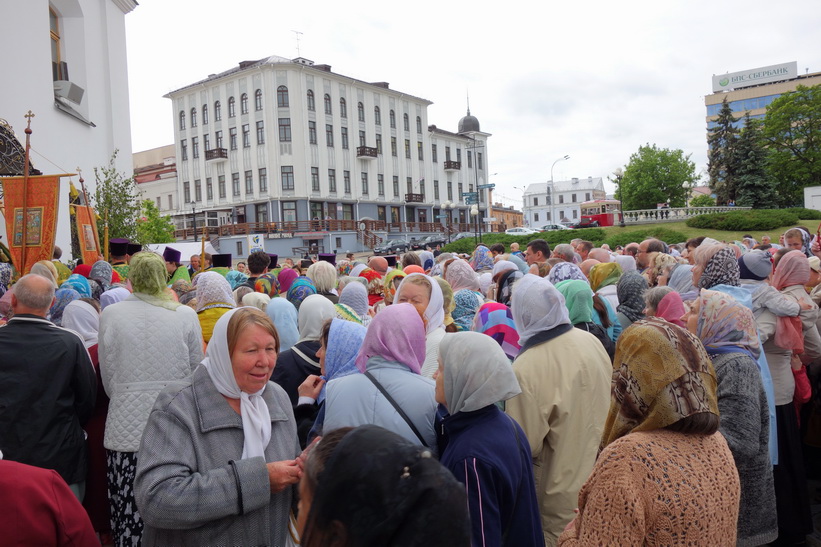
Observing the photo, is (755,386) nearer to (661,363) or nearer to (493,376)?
(661,363)

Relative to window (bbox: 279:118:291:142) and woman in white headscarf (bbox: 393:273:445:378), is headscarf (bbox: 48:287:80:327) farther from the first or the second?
window (bbox: 279:118:291:142)

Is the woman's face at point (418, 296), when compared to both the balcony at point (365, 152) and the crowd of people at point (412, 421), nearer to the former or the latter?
the crowd of people at point (412, 421)

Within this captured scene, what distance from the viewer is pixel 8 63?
14820 millimetres

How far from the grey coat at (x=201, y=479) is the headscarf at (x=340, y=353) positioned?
947 mm

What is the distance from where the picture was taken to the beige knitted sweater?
77.3 inches

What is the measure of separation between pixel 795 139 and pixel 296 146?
44718 mm

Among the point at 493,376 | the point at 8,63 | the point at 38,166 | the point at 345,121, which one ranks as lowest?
the point at 493,376

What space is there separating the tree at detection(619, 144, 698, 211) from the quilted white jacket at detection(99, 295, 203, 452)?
230ft

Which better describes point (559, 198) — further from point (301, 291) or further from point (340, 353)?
point (340, 353)

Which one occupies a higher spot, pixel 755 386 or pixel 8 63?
pixel 8 63

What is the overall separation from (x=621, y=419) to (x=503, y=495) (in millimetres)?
568

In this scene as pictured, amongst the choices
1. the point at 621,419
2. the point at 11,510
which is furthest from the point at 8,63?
the point at 621,419

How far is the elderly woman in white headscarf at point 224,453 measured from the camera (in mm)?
2275

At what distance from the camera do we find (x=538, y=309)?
11.5ft
